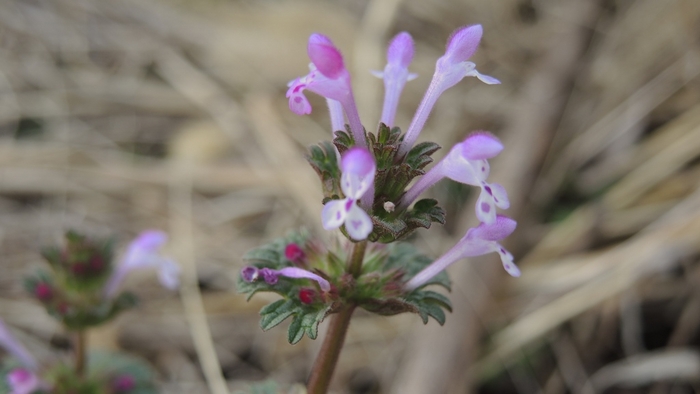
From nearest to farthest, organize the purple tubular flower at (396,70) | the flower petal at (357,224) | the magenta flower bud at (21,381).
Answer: the flower petal at (357,224)
the purple tubular flower at (396,70)
the magenta flower bud at (21,381)

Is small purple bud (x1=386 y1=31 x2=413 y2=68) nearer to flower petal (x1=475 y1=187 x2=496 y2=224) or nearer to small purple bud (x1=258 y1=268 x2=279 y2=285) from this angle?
flower petal (x1=475 y1=187 x2=496 y2=224)

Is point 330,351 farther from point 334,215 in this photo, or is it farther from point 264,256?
point 334,215

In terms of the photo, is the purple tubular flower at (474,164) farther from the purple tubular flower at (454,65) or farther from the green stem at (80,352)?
the green stem at (80,352)

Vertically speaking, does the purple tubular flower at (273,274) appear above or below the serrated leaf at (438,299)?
below

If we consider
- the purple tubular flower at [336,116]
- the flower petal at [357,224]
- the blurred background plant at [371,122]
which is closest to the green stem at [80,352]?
the blurred background plant at [371,122]

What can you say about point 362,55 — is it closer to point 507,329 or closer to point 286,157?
point 286,157

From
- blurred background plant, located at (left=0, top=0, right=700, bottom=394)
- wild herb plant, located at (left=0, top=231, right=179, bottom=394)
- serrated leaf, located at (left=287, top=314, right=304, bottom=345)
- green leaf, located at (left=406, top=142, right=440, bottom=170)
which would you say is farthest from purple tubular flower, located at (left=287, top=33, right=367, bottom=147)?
blurred background plant, located at (left=0, top=0, right=700, bottom=394)

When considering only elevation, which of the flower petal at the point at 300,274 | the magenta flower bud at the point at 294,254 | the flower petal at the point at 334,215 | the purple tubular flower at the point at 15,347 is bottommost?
the purple tubular flower at the point at 15,347

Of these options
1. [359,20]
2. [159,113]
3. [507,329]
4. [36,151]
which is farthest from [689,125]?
[36,151]
